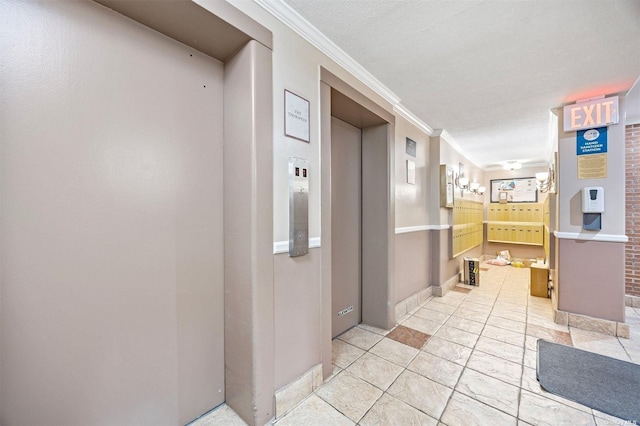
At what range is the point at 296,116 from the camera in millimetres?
1639

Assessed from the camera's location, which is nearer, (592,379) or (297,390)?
(297,390)

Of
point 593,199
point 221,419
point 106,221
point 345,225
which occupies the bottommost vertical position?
point 221,419

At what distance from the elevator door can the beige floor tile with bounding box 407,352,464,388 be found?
31.2 inches

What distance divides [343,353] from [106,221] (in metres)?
2.05

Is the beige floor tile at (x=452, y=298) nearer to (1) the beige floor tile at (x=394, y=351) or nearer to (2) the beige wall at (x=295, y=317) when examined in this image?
(1) the beige floor tile at (x=394, y=351)

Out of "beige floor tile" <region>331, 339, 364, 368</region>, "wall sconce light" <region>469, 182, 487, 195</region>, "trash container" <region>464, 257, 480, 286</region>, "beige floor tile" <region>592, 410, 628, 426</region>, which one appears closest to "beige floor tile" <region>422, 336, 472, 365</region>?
"beige floor tile" <region>331, 339, 364, 368</region>

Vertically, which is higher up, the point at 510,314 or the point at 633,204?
the point at 633,204

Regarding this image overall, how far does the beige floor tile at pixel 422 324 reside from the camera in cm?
270

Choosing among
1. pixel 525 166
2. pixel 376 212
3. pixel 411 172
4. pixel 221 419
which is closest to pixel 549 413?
pixel 376 212

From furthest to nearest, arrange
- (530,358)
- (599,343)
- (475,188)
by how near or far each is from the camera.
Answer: (475,188) → (599,343) → (530,358)

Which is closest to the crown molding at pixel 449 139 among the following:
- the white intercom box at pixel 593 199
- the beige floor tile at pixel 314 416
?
the white intercom box at pixel 593 199

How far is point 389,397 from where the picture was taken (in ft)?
5.62

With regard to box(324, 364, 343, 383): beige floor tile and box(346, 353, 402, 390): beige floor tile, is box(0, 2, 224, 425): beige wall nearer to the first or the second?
box(324, 364, 343, 383): beige floor tile

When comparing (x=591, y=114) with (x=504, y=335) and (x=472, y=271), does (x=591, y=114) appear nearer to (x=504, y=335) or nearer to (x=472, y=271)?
(x=504, y=335)
